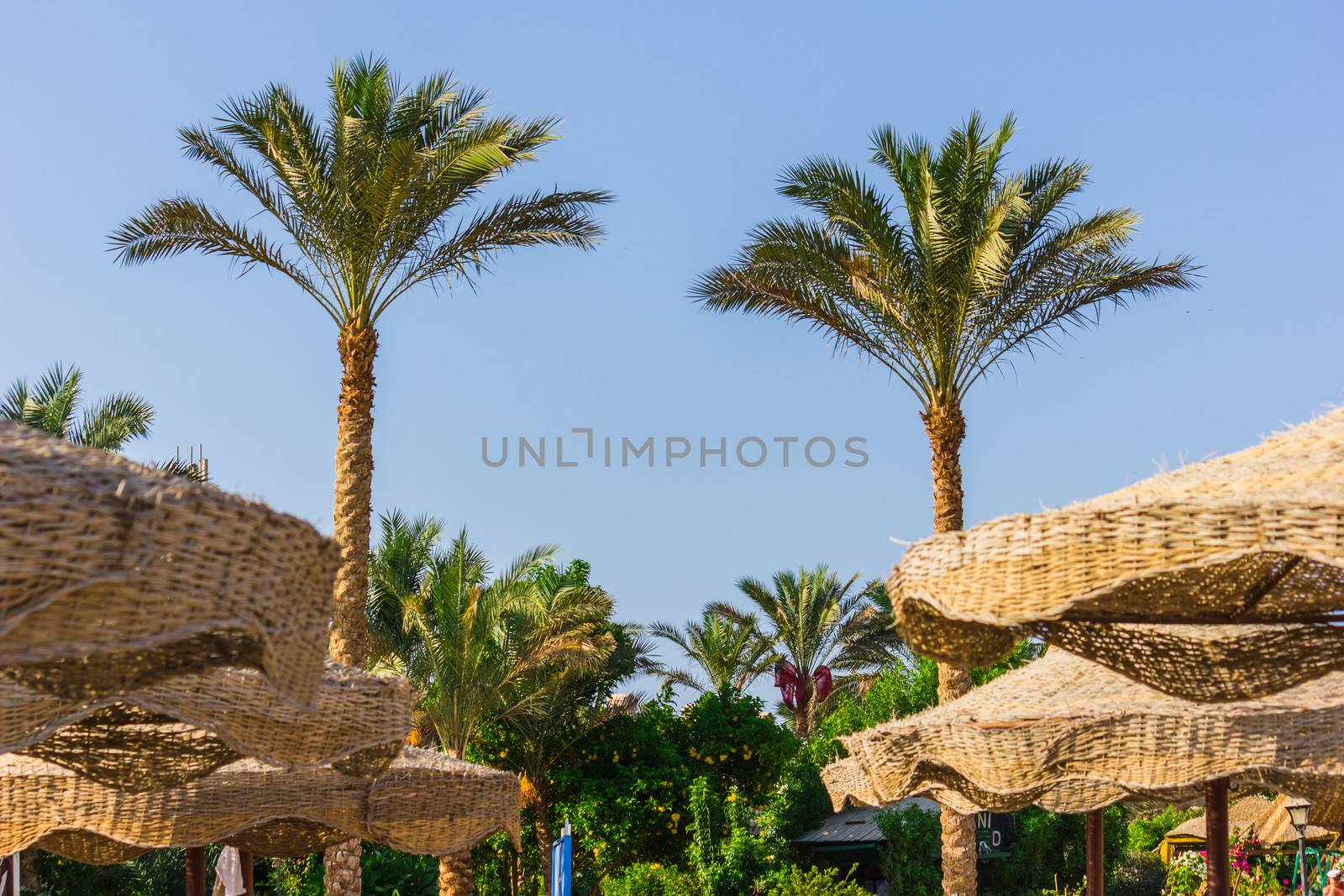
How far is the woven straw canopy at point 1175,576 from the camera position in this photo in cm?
268

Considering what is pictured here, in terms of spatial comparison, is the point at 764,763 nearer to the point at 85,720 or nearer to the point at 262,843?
the point at 262,843

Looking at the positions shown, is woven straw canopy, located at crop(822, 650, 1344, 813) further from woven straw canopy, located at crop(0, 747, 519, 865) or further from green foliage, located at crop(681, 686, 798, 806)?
green foliage, located at crop(681, 686, 798, 806)

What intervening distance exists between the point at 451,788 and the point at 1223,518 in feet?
19.4

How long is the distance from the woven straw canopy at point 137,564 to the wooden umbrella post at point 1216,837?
4.38 meters

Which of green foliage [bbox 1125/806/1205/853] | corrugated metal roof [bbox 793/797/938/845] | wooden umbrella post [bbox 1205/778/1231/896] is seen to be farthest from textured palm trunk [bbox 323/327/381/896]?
green foliage [bbox 1125/806/1205/853]

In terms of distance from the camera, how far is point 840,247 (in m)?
15.7

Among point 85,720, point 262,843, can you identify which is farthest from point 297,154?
point 85,720

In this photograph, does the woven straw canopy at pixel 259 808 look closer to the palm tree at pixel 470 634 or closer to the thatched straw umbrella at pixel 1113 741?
the thatched straw umbrella at pixel 1113 741

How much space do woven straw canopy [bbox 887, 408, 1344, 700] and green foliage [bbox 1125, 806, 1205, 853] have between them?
26593mm

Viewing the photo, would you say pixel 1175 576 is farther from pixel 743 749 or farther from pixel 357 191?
pixel 743 749

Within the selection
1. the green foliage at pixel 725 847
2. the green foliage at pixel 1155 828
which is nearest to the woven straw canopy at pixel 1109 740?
the green foliage at pixel 725 847

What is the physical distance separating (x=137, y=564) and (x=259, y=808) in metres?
4.87

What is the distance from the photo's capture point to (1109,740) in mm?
5309

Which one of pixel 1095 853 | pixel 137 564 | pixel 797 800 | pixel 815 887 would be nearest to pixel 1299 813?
pixel 815 887
